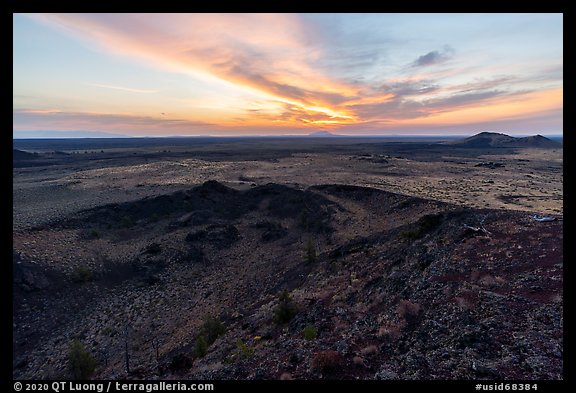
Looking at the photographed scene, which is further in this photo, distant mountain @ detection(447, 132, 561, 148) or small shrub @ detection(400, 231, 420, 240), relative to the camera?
distant mountain @ detection(447, 132, 561, 148)

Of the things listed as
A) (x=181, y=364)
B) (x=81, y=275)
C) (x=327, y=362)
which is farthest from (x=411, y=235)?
(x=81, y=275)

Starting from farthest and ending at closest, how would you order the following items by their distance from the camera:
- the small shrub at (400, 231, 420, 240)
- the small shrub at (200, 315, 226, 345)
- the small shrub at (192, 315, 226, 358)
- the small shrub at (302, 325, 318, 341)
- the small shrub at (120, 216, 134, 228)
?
the small shrub at (120, 216, 134, 228)
the small shrub at (400, 231, 420, 240)
the small shrub at (200, 315, 226, 345)
the small shrub at (192, 315, 226, 358)
the small shrub at (302, 325, 318, 341)

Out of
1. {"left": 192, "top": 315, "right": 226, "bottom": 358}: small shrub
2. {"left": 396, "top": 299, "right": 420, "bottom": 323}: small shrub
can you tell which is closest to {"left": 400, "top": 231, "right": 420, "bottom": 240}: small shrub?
{"left": 396, "top": 299, "right": 420, "bottom": 323}: small shrub

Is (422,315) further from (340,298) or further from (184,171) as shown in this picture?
(184,171)

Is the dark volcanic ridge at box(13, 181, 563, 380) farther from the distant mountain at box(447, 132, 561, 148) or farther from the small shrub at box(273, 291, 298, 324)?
the distant mountain at box(447, 132, 561, 148)

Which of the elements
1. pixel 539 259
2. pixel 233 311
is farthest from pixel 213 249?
pixel 539 259

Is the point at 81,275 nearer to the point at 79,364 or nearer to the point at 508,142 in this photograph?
the point at 79,364

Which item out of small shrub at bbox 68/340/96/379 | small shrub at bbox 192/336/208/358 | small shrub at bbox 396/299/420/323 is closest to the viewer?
small shrub at bbox 396/299/420/323
